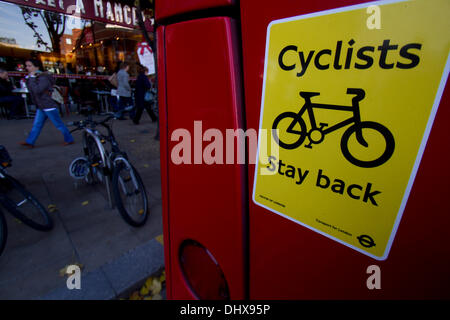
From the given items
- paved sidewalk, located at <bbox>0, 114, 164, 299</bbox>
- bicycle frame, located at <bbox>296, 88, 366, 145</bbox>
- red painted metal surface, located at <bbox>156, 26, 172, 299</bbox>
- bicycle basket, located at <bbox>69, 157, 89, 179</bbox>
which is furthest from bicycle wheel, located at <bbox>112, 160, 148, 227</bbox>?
bicycle frame, located at <bbox>296, 88, 366, 145</bbox>

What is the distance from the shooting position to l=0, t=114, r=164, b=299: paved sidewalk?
7.25 feet

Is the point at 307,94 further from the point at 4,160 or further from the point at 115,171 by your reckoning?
the point at 4,160

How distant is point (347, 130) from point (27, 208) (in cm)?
396

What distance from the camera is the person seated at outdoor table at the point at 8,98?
27.8 ft

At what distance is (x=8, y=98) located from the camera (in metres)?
8.52

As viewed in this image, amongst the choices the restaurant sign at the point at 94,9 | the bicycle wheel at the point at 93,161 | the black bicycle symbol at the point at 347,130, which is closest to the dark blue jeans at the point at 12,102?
the restaurant sign at the point at 94,9

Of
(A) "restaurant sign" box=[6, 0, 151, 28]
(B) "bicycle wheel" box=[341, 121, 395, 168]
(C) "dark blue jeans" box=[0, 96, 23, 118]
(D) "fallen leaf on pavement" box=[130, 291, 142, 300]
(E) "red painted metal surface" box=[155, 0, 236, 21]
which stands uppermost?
(A) "restaurant sign" box=[6, 0, 151, 28]

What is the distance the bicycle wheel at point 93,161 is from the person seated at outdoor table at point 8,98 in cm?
731

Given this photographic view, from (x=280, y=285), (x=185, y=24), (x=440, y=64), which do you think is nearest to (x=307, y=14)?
(x=440, y=64)

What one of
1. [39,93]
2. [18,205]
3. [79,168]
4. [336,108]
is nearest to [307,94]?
[336,108]

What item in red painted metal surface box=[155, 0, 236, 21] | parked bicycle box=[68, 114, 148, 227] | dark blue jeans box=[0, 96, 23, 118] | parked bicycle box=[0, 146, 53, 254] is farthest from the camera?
dark blue jeans box=[0, 96, 23, 118]

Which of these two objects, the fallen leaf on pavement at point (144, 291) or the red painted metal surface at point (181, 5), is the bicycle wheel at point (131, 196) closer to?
the fallen leaf on pavement at point (144, 291)

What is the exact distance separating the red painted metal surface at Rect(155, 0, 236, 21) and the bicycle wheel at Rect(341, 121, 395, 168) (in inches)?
18.9
